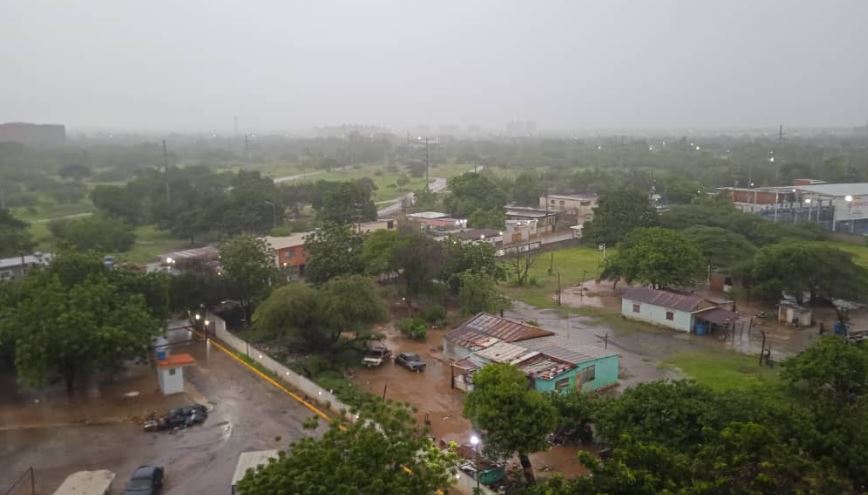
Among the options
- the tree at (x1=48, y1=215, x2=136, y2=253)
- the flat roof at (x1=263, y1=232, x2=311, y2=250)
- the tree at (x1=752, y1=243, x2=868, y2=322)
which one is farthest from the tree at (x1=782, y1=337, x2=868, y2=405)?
the tree at (x1=48, y1=215, x2=136, y2=253)

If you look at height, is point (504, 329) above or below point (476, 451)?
above

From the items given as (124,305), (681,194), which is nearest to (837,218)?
(681,194)

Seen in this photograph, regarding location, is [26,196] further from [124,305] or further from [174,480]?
[174,480]

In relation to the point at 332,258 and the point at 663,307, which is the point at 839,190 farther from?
the point at 332,258

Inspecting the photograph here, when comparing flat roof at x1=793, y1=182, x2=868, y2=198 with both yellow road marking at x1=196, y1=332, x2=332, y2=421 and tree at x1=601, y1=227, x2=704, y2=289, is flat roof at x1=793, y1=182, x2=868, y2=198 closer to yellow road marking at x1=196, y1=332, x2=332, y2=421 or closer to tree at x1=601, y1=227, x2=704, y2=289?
tree at x1=601, y1=227, x2=704, y2=289

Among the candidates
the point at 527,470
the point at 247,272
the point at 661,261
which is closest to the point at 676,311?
the point at 661,261
